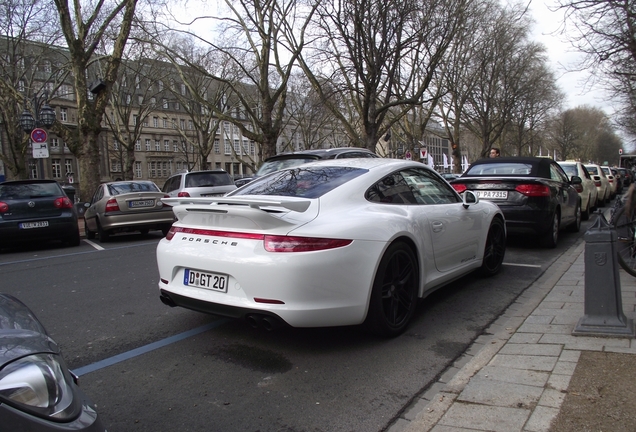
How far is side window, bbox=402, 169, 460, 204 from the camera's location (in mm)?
4801

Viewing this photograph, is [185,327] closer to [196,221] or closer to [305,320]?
[196,221]

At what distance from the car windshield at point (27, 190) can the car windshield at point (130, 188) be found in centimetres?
118

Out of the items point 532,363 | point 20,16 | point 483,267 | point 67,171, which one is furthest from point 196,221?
point 67,171

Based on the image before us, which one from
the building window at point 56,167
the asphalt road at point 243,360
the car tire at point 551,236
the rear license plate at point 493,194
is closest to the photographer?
the asphalt road at point 243,360

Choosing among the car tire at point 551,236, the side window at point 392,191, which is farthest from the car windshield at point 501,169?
the side window at point 392,191

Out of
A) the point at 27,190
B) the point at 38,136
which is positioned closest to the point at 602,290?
the point at 27,190

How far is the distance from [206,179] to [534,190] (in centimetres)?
821

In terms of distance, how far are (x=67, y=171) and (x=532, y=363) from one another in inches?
3008

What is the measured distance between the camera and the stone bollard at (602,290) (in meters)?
3.85

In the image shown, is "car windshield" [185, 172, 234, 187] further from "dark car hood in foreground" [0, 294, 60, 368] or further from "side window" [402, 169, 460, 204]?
"dark car hood in foreground" [0, 294, 60, 368]

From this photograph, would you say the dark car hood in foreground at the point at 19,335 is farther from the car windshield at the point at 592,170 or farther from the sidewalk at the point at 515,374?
the car windshield at the point at 592,170

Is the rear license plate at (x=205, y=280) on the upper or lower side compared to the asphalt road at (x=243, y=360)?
upper

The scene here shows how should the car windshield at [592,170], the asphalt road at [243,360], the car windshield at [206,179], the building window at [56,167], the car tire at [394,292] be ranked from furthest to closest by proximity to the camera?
the building window at [56,167], the car windshield at [592,170], the car windshield at [206,179], the car tire at [394,292], the asphalt road at [243,360]

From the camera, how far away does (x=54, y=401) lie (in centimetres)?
158
